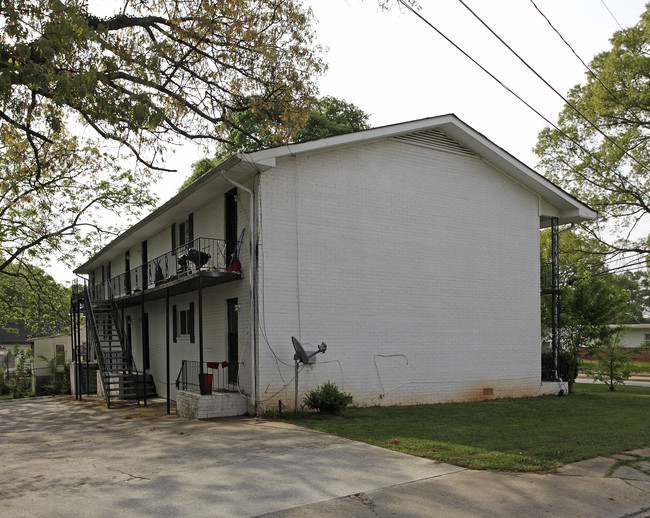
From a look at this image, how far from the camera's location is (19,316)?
3553cm

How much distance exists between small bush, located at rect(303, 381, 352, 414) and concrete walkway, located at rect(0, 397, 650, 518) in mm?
2216

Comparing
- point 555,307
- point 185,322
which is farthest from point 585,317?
point 185,322

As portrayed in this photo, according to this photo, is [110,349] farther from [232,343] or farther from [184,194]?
[184,194]

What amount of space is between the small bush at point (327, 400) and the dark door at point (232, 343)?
2.68m

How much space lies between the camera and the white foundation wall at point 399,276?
13.8m

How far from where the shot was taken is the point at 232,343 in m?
15.2

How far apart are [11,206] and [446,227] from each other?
1872cm

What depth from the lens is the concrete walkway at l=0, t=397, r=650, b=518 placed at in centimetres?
619

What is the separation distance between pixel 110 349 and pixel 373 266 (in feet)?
34.8

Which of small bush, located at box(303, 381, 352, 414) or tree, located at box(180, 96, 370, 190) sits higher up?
tree, located at box(180, 96, 370, 190)

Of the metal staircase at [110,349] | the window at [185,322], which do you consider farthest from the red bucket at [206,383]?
the metal staircase at [110,349]

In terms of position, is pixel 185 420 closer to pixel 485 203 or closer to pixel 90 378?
→ pixel 485 203

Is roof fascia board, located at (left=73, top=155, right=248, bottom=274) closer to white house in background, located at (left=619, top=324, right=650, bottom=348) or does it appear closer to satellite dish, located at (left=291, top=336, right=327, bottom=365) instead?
satellite dish, located at (left=291, top=336, right=327, bottom=365)

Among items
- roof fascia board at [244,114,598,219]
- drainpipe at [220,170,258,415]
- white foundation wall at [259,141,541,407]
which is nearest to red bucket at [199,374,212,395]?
drainpipe at [220,170,258,415]
